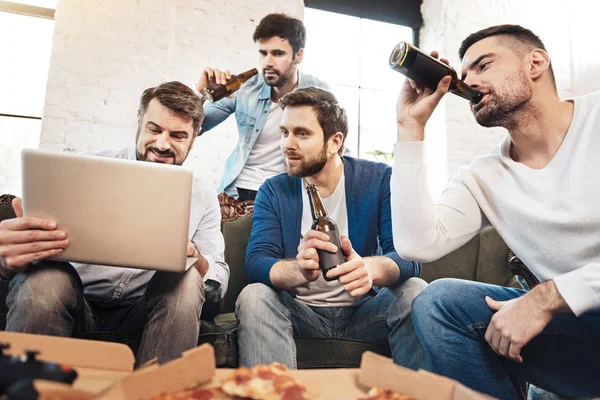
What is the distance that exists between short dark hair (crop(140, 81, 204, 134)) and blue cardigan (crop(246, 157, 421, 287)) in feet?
1.17

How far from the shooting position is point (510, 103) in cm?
124

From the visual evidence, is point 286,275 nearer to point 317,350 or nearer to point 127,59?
point 317,350

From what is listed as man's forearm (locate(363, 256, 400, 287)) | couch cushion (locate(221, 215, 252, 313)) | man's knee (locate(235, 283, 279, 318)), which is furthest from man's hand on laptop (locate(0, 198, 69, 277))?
couch cushion (locate(221, 215, 252, 313))

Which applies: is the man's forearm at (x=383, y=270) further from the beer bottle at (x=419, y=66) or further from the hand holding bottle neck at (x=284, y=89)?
the hand holding bottle neck at (x=284, y=89)

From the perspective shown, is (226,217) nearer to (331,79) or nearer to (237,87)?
(237,87)

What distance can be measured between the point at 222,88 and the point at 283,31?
1.62ft

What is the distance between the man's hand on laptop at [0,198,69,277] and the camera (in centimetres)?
95

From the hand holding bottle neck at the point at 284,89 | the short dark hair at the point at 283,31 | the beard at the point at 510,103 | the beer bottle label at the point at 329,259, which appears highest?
the short dark hair at the point at 283,31

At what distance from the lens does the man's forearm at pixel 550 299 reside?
950 millimetres

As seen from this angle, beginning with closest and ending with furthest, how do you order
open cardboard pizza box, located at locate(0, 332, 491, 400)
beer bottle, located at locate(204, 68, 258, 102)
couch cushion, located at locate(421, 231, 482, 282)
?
open cardboard pizza box, located at locate(0, 332, 491, 400), couch cushion, located at locate(421, 231, 482, 282), beer bottle, located at locate(204, 68, 258, 102)

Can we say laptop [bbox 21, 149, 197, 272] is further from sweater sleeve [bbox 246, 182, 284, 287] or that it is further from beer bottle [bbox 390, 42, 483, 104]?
beer bottle [bbox 390, 42, 483, 104]

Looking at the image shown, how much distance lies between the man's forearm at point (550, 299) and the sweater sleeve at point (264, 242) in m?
0.69

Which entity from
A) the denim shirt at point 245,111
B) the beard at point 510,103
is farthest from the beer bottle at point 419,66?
the denim shirt at point 245,111

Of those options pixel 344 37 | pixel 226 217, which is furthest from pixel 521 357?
pixel 344 37
